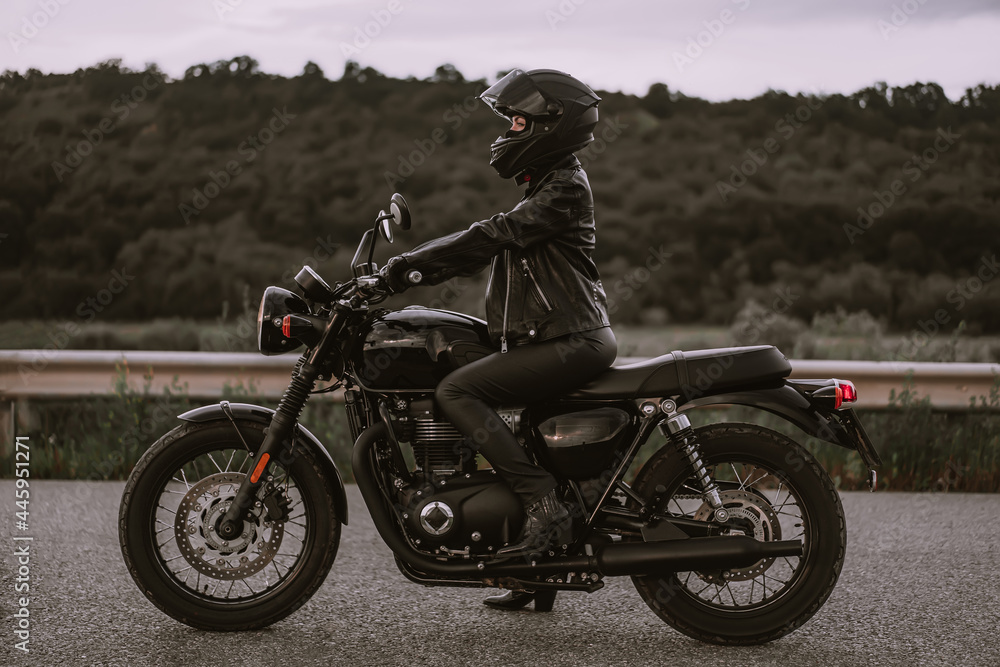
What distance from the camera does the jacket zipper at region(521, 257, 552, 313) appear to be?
141 inches

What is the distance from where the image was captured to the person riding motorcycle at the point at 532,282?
11.5 feet

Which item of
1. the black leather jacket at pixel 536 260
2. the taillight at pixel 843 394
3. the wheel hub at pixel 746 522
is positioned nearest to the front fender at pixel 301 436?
the black leather jacket at pixel 536 260

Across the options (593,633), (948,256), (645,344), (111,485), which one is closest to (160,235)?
(645,344)

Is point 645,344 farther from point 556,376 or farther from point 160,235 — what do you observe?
point 160,235

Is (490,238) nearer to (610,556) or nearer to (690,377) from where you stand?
(690,377)

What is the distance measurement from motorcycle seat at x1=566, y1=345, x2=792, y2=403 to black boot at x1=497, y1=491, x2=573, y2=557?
0.44 m

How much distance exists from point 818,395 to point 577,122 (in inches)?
57.3

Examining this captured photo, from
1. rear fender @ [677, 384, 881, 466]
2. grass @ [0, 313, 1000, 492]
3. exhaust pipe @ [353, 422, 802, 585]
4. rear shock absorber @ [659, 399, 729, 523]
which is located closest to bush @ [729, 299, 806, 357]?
grass @ [0, 313, 1000, 492]

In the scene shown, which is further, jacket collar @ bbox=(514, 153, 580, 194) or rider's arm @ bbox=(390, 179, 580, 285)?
jacket collar @ bbox=(514, 153, 580, 194)

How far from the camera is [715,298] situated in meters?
16.7

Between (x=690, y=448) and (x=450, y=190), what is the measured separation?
643 inches

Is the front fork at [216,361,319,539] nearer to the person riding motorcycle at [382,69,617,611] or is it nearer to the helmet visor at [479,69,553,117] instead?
the person riding motorcycle at [382,69,617,611]

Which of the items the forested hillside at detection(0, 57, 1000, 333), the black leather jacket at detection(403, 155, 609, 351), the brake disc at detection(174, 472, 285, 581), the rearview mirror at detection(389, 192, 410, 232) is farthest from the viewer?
the forested hillside at detection(0, 57, 1000, 333)

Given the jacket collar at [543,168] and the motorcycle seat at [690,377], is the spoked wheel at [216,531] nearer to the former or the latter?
the motorcycle seat at [690,377]
